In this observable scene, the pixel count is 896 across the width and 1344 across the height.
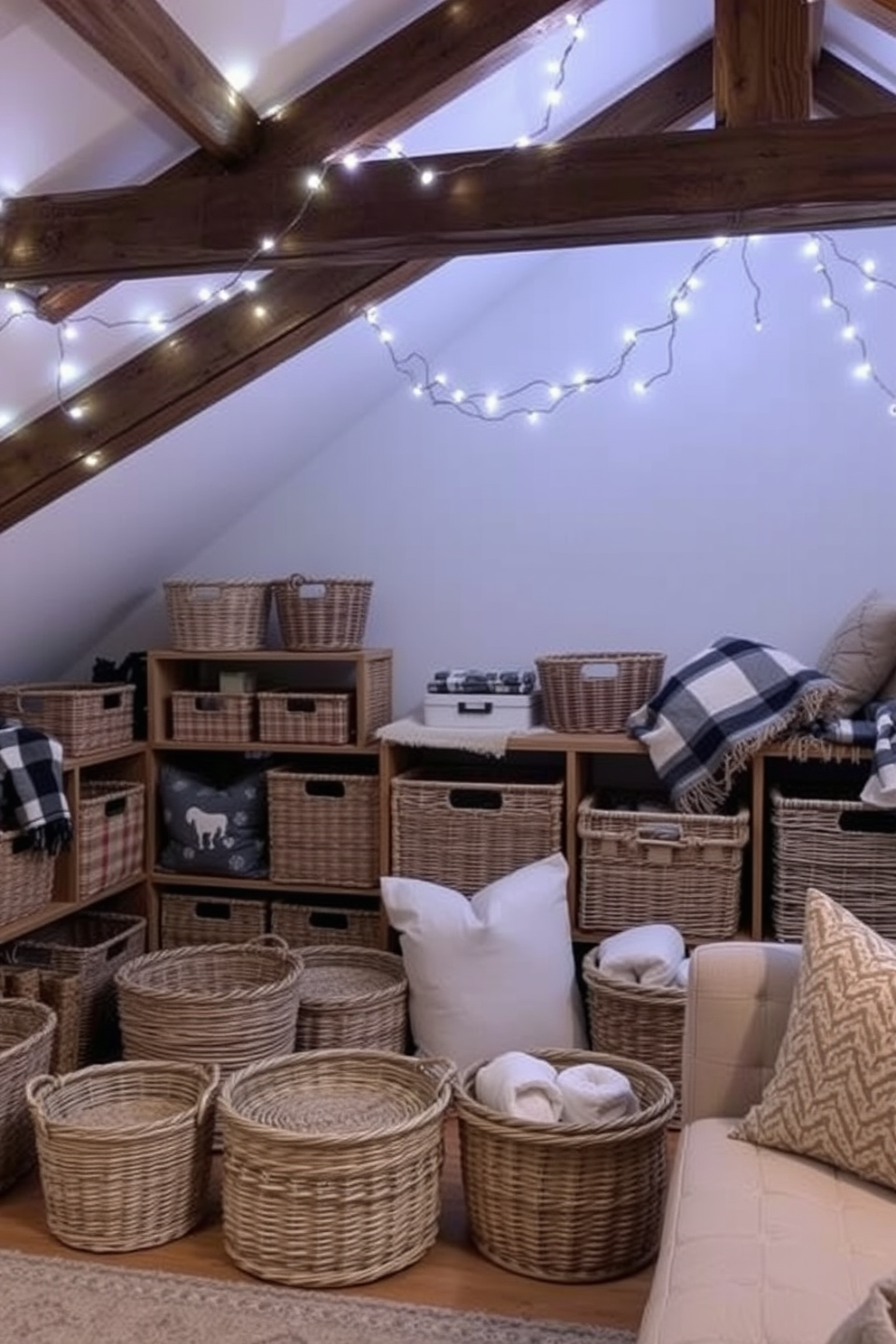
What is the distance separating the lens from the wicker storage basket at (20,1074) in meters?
2.56

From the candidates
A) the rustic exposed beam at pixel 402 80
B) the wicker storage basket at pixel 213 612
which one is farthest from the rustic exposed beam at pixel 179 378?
the wicker storage basket at pixel 213 612

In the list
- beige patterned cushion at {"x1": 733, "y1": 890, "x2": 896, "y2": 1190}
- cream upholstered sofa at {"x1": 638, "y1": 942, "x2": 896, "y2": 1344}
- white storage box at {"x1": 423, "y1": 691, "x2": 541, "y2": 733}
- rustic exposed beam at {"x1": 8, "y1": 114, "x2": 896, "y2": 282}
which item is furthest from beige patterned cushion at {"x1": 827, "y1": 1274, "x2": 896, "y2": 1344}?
white storage box at {"x1": 423, "y1": 691, "x2": 541, "y2": 733}

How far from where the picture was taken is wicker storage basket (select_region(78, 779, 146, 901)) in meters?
3.24

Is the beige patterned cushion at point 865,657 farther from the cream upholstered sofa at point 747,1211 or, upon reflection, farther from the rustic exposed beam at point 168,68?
the rustic exposed beam at point 168,68

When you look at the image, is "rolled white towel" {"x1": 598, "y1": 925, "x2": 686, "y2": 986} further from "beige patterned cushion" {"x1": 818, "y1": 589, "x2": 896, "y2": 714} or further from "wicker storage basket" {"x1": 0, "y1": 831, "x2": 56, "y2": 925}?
"wicker storage basket" {"x1": 0, "y1": 831, "x2": 56, "y2": 925}

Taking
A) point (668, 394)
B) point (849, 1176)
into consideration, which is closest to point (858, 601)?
point (668, 394)

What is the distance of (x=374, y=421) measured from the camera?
12.2ft

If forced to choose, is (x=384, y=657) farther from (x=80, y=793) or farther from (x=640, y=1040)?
(x=640, y=1040)

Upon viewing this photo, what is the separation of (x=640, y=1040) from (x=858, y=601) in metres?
1.36

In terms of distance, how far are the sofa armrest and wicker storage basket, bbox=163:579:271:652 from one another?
5.88 feet

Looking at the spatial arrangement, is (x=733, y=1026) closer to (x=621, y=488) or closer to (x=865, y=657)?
(x=865, y=657)

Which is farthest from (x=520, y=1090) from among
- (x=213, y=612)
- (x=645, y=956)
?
(x=213, y=612)

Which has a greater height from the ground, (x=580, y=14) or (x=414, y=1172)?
(x=580, y=14)

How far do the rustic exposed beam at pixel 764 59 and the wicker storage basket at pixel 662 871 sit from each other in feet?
5.37
